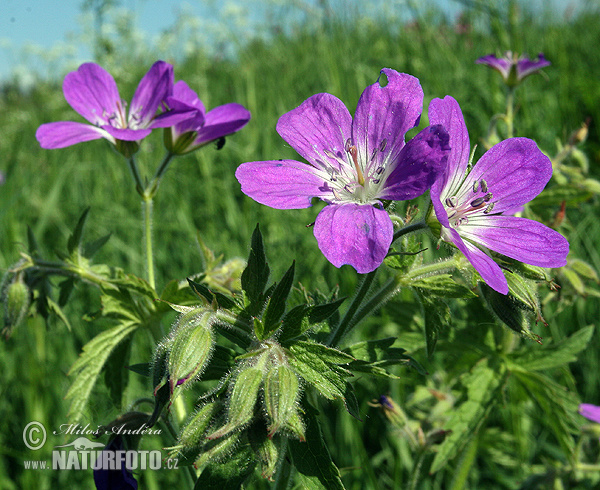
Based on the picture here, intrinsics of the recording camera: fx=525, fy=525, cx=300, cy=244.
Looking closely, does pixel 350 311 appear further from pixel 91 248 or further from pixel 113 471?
pixel 91 248

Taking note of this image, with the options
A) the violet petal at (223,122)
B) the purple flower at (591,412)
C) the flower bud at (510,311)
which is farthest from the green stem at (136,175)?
the purple flower at (591,412)

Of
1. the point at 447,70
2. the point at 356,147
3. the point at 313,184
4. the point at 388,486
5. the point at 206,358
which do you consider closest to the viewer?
the point at 206,358

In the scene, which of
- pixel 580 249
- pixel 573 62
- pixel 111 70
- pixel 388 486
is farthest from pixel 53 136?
pixel 573 62

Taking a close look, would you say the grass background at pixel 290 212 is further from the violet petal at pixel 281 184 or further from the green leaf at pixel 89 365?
the violet petal at pixel 281 184

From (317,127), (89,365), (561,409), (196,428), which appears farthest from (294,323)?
(561,409)

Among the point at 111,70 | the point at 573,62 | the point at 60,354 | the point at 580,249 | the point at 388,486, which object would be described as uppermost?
the point at 111,70

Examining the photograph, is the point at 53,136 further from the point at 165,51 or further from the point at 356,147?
the point at 165,51

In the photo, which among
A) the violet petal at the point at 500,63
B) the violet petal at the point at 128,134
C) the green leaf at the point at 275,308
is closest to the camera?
the green leaf at the point at 275,308
